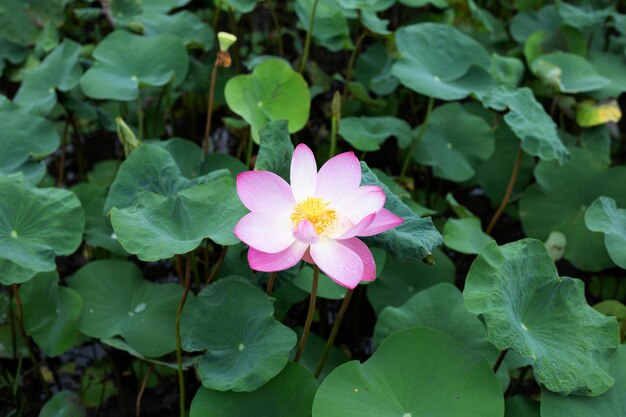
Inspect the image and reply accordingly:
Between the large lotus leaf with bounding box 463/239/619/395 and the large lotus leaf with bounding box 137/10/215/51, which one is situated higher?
the large lotus leaf with bounding box 463/239/619/395

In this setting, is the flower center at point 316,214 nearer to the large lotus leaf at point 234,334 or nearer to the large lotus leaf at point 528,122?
the large lotus leaf at point 234,334

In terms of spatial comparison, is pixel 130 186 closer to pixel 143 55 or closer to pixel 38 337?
pixel 38 337

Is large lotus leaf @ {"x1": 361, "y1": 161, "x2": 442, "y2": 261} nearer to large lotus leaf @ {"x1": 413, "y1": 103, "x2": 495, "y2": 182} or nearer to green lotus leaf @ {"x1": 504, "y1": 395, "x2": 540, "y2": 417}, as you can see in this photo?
green lotus leaf @ {"x1": 504, "y1": 395, "x2": 540, "y2": 417}

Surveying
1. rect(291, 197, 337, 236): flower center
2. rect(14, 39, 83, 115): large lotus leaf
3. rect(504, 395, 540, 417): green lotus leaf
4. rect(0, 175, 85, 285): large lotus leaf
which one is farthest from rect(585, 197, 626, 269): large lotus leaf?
rect(14, 39, 83, 115): large lotus leaf

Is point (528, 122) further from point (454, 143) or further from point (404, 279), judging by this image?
point (404, 279)

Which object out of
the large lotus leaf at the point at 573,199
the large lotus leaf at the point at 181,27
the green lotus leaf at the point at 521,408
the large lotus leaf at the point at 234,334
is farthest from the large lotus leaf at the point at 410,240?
the large lotus leaf at the point at 181,27

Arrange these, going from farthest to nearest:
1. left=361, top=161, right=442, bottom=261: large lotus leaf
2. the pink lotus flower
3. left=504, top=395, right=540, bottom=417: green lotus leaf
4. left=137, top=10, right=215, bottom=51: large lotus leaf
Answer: left=137, top=10, right=215, bottom=51: large lotus leaf < left=504, top=395, right=540, bottom=417: green lotus leaf < left=361, top=161, right=442, bottom=261: large lotus leaf < the pink lotus flower

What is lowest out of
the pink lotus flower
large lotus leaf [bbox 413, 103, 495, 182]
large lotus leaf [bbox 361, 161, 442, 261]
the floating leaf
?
large lotus leaf [bbox 413, 103, 495, 182]

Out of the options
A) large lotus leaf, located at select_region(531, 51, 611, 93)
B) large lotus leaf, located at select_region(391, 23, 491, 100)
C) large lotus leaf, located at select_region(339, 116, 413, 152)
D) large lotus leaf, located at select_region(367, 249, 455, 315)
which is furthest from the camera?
large lotus leaf, located at select_region(531, 51, 611, 93)
